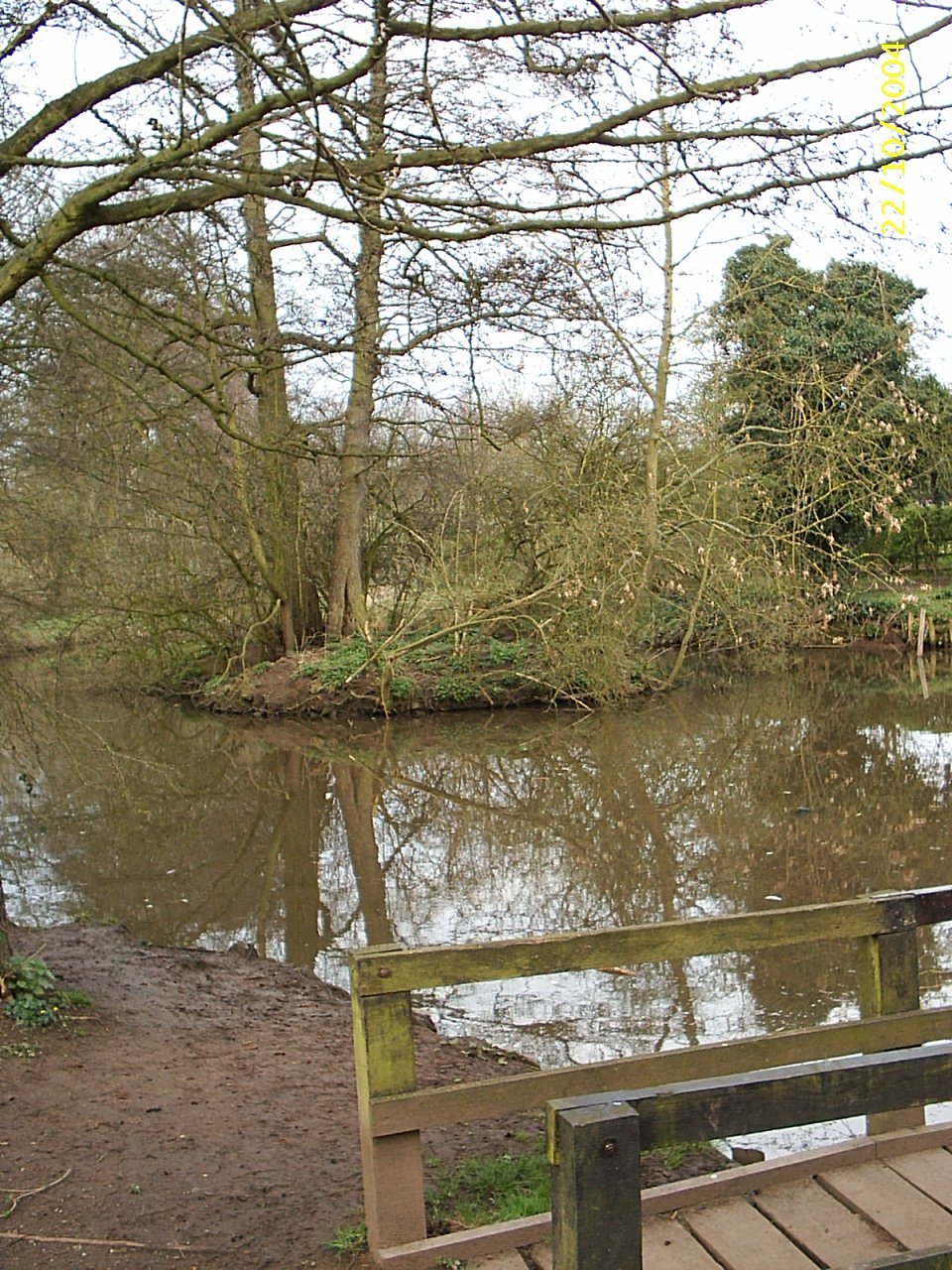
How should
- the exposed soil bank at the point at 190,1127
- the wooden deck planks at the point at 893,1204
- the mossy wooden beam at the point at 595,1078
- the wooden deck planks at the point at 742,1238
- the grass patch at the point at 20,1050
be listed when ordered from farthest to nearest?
the grass patch at the point at 20,1050 → the exposed soil bank at the point at 190,1127 → the mossy wooden beam at the point at 595,1078 → the wooden deck planks at the point at 893,1204 → the wooden deck planks at the point at 742,1238

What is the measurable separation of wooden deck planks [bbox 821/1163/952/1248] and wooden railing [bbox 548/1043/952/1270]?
122cm

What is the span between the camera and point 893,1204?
3.19m

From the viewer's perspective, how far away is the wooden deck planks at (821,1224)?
2.97 m

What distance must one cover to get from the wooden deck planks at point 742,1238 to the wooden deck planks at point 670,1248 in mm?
25

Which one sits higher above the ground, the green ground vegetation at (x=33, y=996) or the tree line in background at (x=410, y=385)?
the tree line in background at (x=410, y=385)

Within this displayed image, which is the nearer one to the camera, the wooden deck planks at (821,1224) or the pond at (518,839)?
the wooden deck planks at (821,1224)

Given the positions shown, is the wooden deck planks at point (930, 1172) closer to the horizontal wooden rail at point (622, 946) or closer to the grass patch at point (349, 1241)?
the horizontal wooden rail at point (622, 946)

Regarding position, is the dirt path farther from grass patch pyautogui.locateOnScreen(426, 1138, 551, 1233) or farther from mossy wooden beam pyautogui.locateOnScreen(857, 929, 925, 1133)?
mossy wooden beam pyautogui.locateOnScreen(857, 929, 925, 1133)

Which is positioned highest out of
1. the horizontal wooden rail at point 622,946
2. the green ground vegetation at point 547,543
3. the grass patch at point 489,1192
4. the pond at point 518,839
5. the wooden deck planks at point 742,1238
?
the green ground vegetation at point 547,543

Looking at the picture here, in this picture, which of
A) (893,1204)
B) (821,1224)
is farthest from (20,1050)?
(893,1204)

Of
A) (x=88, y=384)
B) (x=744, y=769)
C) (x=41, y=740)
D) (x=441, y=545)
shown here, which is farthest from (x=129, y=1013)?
(x=441, y=545)

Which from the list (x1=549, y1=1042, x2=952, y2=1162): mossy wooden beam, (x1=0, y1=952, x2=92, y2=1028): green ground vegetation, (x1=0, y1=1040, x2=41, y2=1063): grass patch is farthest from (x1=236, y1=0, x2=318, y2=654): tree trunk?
(x1=549, y1=1042, x2=952, y2=1162): mossy wooden beam

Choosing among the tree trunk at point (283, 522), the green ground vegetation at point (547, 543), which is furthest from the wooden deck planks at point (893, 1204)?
the green ground vegetation at point (547, 543)

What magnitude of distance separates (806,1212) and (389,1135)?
106cm
